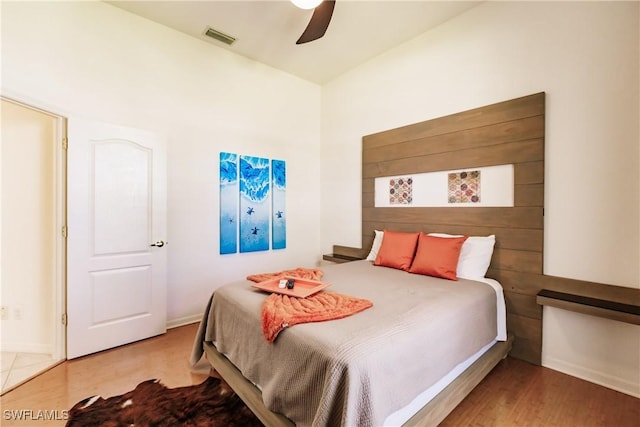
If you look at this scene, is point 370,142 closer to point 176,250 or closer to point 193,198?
point 193,198

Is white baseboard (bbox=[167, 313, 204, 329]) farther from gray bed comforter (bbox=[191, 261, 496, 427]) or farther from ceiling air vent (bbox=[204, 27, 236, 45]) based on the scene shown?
ceiling air vent (bbox=[204, 27, 236, 45])

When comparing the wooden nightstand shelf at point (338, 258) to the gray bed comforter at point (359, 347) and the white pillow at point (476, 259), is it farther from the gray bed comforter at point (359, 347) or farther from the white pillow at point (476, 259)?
the gray bed comforter at point (359, 347)

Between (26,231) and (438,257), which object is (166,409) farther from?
(438,257)

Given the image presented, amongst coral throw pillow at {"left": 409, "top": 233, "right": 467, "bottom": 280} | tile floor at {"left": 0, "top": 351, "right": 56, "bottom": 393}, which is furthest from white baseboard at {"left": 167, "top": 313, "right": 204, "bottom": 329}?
coral throw pillow at {"left": 409, "top": 233, "right": 467, "bottom": 280}

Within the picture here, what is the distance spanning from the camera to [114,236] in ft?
8.39

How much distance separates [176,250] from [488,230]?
3071 mm

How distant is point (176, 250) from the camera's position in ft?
9.98

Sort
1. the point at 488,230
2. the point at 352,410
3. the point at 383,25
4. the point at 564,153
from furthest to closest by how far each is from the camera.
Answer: the point at 383,25
the point at 488,230
the point at 564,153
the point at 352,410

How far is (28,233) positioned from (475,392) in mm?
3744


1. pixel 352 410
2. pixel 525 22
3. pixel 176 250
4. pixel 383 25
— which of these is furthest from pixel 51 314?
pixel 525 22

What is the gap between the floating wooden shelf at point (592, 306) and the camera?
5.83 feet

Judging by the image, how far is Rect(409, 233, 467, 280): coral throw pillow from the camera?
235 cm

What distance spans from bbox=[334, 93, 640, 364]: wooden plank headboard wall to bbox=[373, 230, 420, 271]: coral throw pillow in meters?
0.31

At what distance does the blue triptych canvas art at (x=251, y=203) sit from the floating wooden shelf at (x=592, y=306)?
2.84 metres
